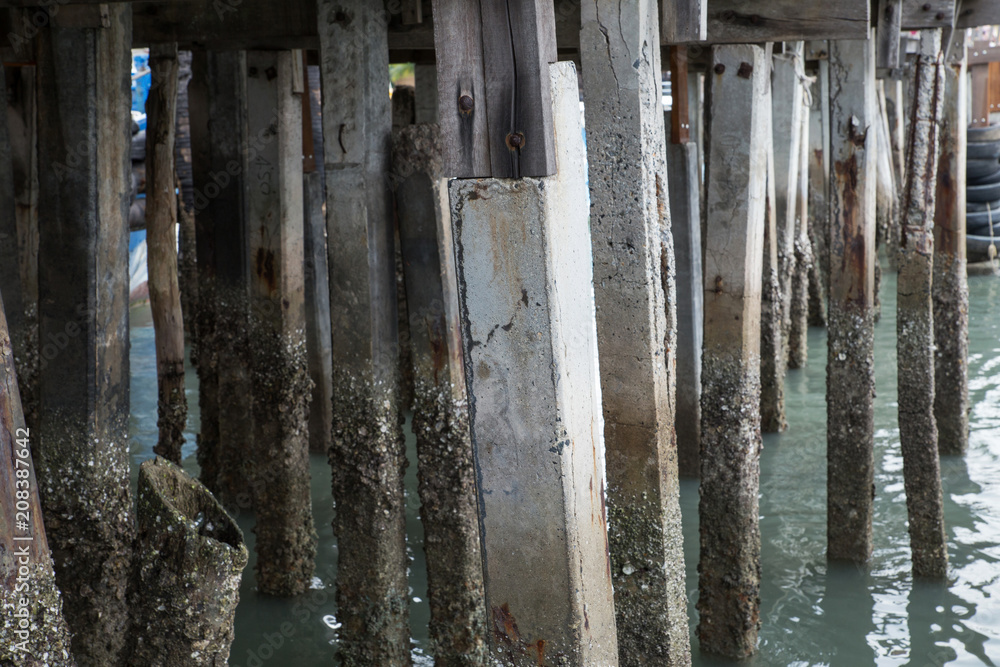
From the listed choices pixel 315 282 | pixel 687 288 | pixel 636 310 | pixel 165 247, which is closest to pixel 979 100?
pixel 687 288

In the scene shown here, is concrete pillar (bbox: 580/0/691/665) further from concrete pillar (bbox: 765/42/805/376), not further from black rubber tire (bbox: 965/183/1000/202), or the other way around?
black rubber tire (bbox: 965/183/1000/202)

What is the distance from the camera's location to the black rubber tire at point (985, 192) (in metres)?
14.5

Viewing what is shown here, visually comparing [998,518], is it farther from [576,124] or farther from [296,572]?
[576,124]

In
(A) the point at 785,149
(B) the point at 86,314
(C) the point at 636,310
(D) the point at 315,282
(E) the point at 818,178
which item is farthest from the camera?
(E) the point at 818,178

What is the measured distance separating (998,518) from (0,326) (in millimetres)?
5837

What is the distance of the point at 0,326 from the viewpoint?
2215mm

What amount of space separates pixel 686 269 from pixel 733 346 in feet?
5.93

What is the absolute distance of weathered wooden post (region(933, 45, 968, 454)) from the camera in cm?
671

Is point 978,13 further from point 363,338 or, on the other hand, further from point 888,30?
point 363,338

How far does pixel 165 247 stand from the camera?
6.25 m

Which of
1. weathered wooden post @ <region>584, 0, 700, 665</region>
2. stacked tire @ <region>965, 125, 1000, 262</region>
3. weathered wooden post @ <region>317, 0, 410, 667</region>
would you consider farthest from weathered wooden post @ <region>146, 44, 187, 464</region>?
stacked tire @ <region>965, 125, 1000, 262</region>

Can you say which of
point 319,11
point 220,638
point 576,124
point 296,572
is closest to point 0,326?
point 220,638

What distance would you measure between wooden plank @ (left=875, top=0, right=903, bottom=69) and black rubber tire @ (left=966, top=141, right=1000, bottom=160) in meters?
10.3

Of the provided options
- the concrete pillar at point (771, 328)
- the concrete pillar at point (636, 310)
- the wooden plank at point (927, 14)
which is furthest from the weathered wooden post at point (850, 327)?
the concrete pillar at point (636, 310)
